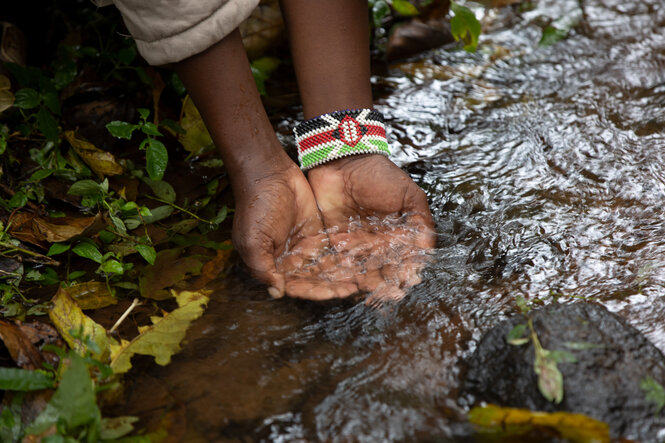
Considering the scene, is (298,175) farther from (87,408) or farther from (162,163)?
(87,408)

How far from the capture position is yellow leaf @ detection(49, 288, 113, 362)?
166cm

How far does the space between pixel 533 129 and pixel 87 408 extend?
85.7 inches

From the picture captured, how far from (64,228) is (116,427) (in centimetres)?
95

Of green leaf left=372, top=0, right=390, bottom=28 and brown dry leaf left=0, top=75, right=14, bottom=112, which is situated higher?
brown dry leaf left=0, top=75, right=14, bottom=112

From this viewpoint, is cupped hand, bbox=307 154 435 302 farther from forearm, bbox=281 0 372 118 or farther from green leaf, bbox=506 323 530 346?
green leaf, bbox=506 323 530 346

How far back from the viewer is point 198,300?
6.13 feet

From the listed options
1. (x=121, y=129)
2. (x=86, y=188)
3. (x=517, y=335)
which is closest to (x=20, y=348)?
(x=86, y=188)

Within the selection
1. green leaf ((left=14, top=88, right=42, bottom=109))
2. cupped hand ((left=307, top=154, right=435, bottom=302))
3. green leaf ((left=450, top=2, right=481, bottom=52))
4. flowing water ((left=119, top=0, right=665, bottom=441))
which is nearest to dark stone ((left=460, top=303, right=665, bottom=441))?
flowing water ((left=119, top=0, right=665, bottom=441))

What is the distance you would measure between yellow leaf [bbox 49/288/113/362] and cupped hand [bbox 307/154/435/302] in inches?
31.3

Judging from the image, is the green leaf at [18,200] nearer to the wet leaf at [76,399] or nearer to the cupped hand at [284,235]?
the cupped hand at [284,235]

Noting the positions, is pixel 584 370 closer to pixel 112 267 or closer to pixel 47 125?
pixel 112 267

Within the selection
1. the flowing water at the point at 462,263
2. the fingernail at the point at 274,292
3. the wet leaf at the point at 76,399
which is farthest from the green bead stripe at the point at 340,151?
the wet leaf at the point at 76,399

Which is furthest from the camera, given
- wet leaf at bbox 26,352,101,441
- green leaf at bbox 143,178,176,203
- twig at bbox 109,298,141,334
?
green leaf at bbox 143,178,176,203

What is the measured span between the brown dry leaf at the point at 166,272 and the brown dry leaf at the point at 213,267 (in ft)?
0.08
